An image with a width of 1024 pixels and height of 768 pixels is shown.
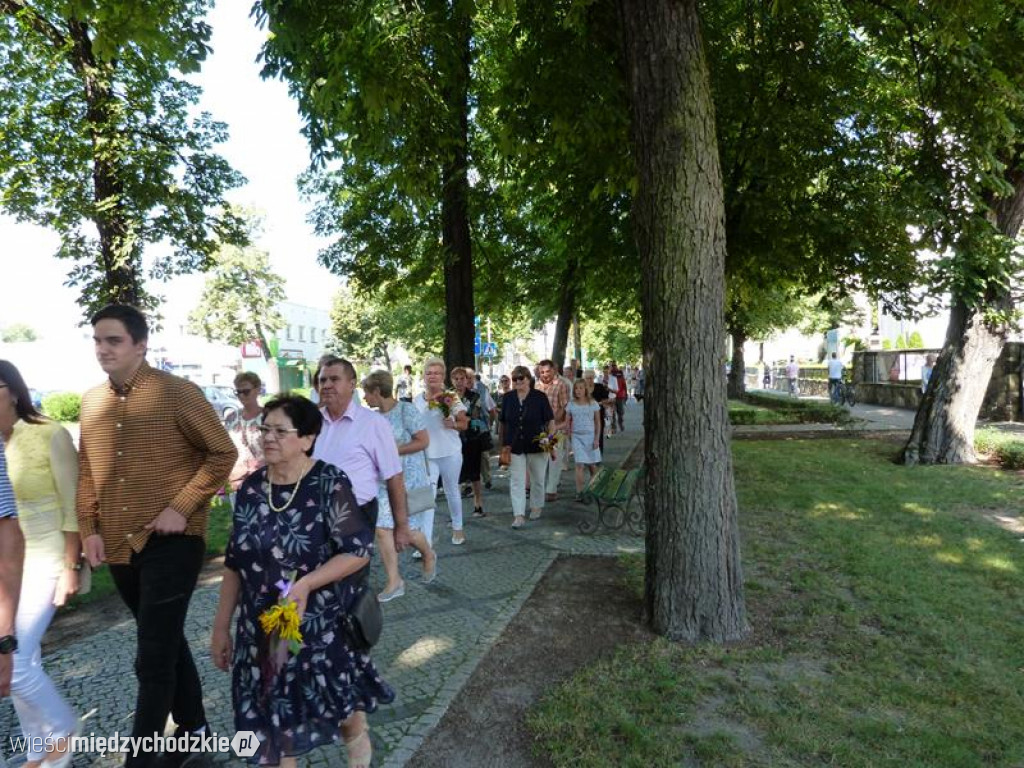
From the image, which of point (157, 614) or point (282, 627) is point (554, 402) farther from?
point (282, 627)

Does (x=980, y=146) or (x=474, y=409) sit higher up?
(x=980, y=146)

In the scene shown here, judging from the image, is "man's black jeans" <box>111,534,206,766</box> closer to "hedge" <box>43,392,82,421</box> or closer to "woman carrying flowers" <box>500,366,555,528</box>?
"woman carrying flowers" <box>500,366,555,528</box>

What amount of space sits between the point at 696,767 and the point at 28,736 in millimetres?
2968

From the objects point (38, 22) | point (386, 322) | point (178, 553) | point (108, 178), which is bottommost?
point (178, 553)

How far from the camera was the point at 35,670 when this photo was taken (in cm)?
298

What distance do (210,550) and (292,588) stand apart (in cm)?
579

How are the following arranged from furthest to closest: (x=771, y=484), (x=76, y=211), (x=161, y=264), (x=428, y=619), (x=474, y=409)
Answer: (x=161, y=264)
(x=76, y=211)
(x=771, y=484)
(x=474, y=409)
(x=428, y=619)

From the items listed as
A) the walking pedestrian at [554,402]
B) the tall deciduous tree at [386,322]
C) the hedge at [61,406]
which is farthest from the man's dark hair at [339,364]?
the hedge at [61,406]

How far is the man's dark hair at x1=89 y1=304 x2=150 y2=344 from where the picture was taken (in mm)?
3027

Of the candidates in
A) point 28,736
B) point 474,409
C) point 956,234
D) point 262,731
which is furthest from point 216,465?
point 956,234

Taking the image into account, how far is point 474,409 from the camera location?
887 cm

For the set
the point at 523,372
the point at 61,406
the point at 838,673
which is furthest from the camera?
the point at 61,406

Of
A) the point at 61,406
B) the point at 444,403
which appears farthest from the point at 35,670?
the point at 61,406

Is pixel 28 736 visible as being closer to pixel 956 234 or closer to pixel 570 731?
pixel 570 731
